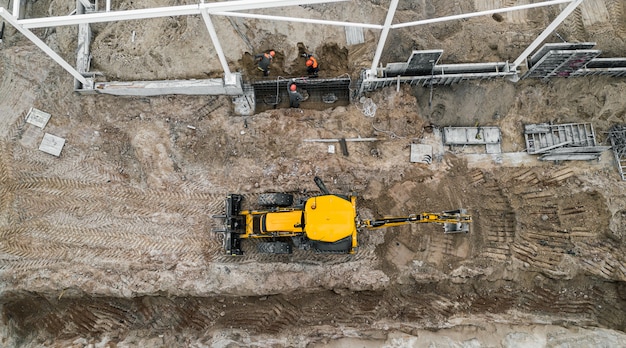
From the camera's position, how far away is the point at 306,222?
809cm

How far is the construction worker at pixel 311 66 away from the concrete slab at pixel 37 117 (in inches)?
Answer: 264

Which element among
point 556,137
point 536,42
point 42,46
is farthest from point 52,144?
point 556,137

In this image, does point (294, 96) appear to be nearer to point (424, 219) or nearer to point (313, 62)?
point (313, 62)

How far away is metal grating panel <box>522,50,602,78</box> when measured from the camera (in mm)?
9195

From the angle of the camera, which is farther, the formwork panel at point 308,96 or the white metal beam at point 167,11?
the formwork panel at point 308,96

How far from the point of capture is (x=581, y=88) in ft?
33.7

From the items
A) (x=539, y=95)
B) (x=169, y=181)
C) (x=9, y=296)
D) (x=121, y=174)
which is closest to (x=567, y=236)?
(x=539, y=95)

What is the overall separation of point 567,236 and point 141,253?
402 inches

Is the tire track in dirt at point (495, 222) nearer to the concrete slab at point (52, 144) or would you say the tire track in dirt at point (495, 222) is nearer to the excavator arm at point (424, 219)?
the excavator arm at point (424, 219)

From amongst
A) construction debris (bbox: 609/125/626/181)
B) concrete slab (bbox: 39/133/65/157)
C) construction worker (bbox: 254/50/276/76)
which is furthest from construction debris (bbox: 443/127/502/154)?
concrete slab (bbox: 39/133/65/157)

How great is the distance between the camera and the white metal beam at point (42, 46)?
319 inches

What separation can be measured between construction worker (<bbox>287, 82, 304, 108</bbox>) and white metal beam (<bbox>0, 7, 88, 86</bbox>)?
5.16m

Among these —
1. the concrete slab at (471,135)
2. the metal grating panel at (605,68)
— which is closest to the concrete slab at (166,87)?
the concrete slab at (471,135)

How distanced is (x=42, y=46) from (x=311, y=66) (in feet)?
20.1
